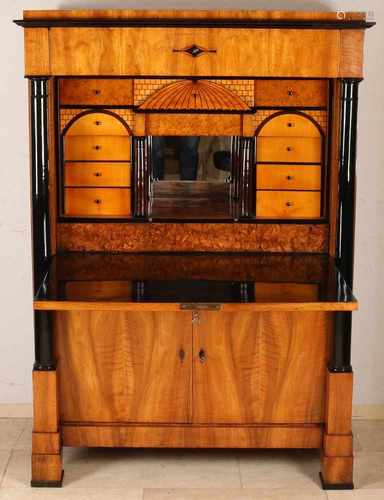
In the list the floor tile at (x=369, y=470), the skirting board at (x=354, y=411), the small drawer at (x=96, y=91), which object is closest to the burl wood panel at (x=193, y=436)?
the floor tile at (x=369, y=470)

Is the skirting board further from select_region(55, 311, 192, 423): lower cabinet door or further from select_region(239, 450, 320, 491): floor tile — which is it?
select_region(55, 311, 192, 423): lower cabinet door

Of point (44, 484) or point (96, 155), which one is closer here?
point (44, 484)

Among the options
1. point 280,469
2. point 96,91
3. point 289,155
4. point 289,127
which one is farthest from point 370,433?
point 96,91

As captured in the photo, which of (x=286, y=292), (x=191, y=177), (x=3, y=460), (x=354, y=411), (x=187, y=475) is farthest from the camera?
(x=354, y=411)

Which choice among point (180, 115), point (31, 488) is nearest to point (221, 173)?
point (180, 115)

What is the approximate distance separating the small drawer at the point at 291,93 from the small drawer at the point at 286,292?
2.69ft

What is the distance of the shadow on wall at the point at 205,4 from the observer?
12.4 ft

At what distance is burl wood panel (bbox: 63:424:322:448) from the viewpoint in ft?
11.2

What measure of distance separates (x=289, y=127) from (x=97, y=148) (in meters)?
0.81

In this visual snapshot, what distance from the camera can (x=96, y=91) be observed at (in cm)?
365

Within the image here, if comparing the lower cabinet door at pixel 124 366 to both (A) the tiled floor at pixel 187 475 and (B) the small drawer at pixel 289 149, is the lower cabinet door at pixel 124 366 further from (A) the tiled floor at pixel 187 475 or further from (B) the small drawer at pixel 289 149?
(B) the small drawer at pixel 289 149

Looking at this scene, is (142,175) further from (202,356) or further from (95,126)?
(202,356)

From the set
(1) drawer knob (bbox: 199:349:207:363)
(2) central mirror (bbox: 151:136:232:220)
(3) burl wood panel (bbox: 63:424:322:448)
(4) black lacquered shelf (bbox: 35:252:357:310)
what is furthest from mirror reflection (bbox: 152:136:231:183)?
(3) burl wood panel (bbox: 63:424:322:448)

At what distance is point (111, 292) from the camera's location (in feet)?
10.5
